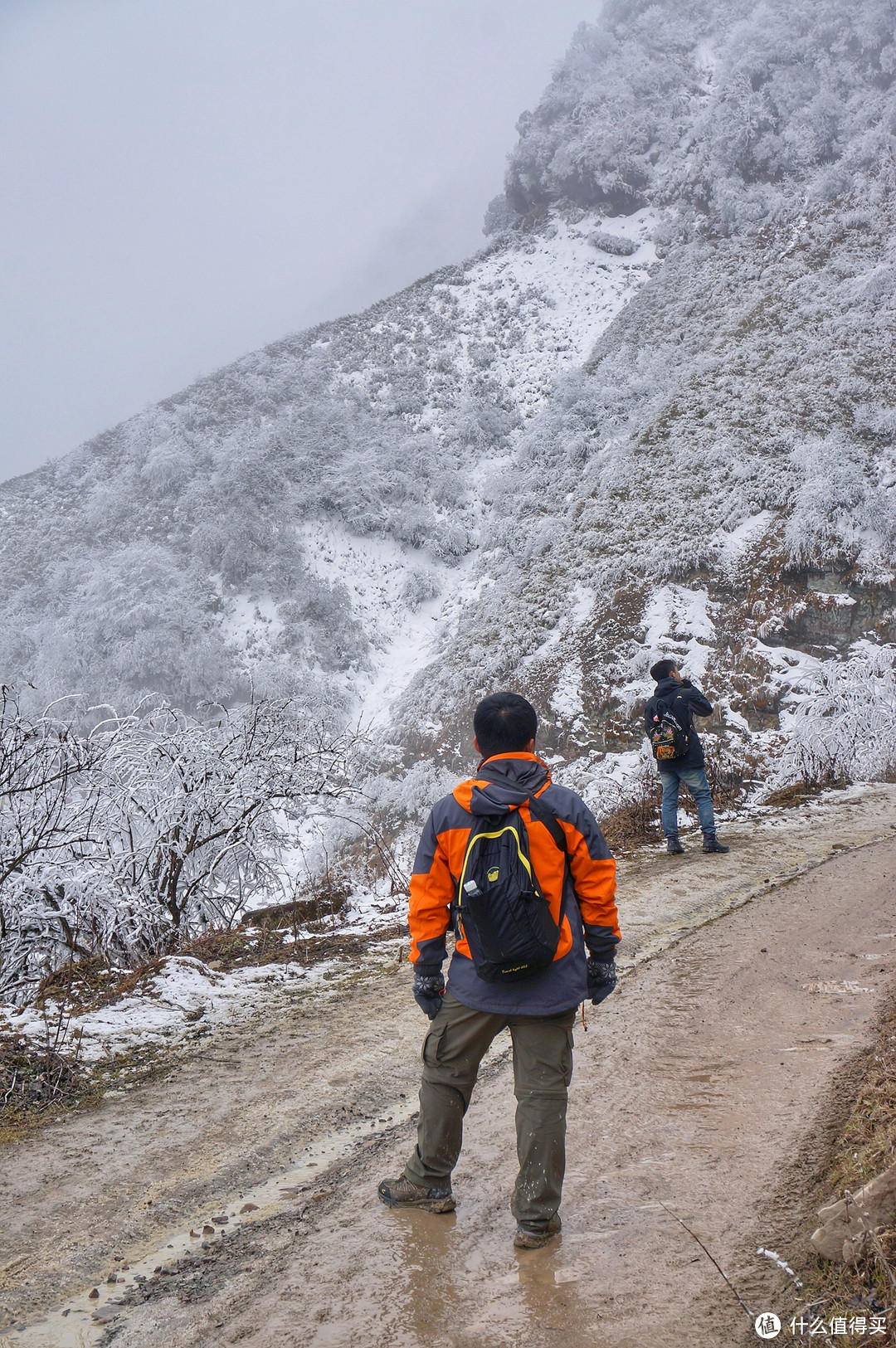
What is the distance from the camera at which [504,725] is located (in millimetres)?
2516

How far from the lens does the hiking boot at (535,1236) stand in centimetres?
227

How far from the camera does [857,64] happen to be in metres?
30.2

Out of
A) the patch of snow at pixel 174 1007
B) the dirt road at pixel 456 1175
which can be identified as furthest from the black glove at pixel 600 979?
the patch of snow at pixel 174 1007

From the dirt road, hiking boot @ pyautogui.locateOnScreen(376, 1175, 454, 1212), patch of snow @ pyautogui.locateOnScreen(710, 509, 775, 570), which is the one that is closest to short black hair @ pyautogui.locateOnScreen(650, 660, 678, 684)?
the dirt road

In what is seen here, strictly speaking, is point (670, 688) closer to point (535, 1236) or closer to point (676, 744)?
point (676, 744)

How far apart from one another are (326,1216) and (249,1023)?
1980 millimetres

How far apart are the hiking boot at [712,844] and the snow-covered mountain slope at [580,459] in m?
5.81

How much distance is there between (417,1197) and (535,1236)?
0.45m

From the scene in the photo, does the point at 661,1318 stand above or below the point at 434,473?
below

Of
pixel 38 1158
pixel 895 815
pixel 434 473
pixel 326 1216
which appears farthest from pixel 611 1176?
pixel 434 473

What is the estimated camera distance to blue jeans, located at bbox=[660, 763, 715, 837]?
7508mm

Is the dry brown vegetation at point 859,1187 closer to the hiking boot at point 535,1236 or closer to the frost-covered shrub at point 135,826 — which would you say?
the hiking boot at point 535,1236

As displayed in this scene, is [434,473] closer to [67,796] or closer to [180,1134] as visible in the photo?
[67,796]

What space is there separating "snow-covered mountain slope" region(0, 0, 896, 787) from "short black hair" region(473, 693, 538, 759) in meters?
11.4
